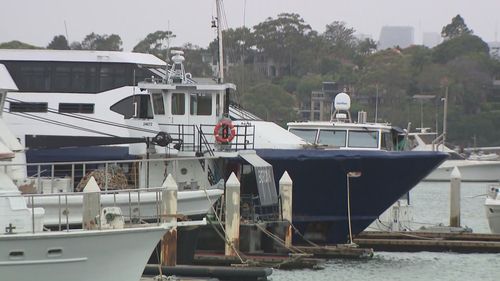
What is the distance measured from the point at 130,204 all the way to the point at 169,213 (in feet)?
5.30

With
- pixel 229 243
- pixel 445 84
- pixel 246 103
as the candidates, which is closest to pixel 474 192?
pixel 246 103

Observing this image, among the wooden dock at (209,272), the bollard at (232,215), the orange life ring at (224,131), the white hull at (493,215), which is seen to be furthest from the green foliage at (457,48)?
the wooden dock at (209,272)

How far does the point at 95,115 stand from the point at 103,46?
52870mm

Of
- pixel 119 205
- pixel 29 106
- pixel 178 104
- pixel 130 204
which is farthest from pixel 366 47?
pixel 130 204

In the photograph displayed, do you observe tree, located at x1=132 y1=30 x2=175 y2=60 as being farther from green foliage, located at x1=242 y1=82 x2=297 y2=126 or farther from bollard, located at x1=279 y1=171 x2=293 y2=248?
bollard, located at x1=279 y1=171 x2=293 y2=248

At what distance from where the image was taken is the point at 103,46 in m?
94.8

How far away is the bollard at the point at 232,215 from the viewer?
114ft

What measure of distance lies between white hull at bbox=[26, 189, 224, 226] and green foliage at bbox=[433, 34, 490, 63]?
124103 mm

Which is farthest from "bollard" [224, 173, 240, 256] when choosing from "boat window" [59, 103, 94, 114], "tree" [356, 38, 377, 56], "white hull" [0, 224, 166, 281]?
"tree" [356, 38, 377, 56]

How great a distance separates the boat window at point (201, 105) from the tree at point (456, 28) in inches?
5462

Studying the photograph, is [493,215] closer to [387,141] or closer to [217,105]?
[387,141]

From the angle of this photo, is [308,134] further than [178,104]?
Yes

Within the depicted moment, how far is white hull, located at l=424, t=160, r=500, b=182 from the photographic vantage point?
114m

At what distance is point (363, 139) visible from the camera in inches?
1688
